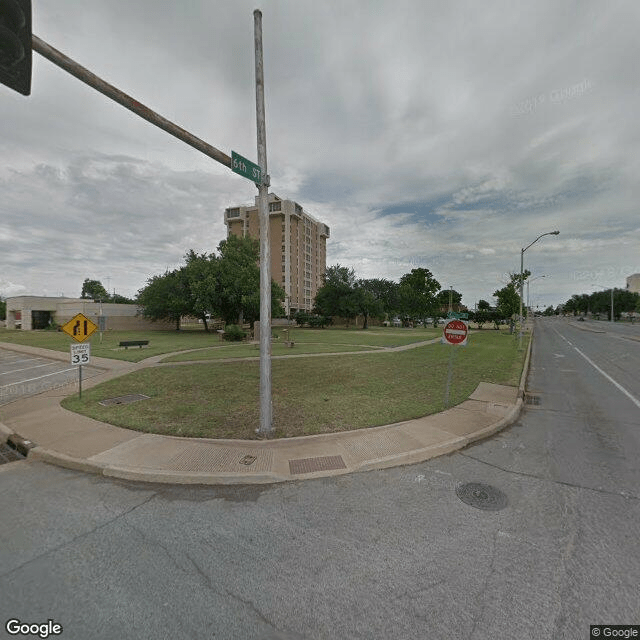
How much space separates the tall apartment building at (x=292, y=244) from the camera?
8375 cm

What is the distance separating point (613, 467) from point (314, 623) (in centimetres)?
524

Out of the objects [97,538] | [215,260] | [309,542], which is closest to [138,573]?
[97,538]

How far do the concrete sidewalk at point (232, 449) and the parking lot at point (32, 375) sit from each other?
316 cm

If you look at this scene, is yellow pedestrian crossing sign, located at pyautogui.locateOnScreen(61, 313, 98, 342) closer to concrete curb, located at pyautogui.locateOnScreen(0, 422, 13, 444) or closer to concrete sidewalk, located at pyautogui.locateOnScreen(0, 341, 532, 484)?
concrete sidewalk, located at pyautogui.locateOnScreen(0, 341, 532, 484)

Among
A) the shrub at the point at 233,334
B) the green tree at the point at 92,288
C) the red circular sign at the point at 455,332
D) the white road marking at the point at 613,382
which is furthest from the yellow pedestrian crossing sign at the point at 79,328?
the green tree at the point at 92,288

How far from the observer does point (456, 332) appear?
307 inches

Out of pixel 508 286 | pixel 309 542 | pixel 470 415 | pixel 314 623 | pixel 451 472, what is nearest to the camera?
pixel 314 623

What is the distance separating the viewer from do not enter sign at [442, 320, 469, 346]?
25.3 ft

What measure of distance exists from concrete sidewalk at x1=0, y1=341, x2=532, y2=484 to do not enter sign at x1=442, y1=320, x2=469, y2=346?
5.85ft

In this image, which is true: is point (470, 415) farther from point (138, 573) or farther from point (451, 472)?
point (138, 573)

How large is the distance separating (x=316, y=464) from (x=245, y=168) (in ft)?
15.8

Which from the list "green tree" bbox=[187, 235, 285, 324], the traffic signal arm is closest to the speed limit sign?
the traffic signal arm

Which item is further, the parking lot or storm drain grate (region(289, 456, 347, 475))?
the parking lot

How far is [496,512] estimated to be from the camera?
11.9 feet
